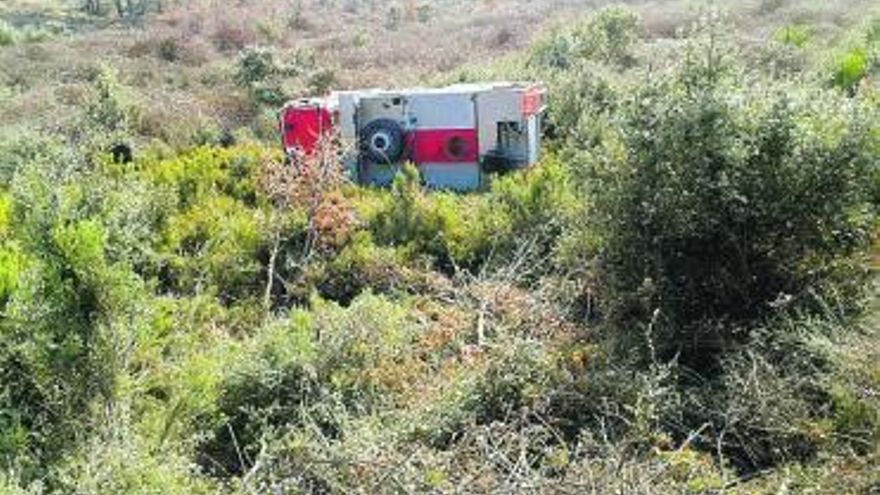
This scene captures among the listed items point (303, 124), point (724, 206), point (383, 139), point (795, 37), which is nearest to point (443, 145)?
point (383, 139)

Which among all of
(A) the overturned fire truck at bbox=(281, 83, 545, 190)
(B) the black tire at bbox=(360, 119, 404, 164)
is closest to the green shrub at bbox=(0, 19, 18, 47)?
(A) the overturned fire truck at bbox=(281, 83, 545, 190)

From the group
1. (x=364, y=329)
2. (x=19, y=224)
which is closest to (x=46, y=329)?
(x=19, y=224)

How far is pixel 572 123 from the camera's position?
13102 millimetres

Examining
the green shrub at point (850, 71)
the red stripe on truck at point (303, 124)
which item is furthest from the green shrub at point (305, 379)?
the green shrub at point (850, 71)

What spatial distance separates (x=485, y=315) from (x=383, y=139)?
398 cm

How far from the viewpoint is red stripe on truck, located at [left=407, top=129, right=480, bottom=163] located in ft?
36.6

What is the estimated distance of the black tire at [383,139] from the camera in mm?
11141

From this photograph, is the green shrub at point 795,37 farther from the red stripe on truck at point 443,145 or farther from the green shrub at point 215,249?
the green shrub at point 215,249

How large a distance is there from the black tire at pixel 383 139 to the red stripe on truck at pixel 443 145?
0.15 metres

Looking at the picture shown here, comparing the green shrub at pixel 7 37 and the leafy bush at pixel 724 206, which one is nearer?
the leafy bush at pixel 724 206

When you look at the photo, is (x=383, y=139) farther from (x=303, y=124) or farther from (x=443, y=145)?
(x=303, y=124)

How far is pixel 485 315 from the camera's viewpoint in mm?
7699

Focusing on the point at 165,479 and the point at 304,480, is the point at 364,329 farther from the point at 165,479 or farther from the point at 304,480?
the point at 165,479

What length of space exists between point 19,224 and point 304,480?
2.03 metres
